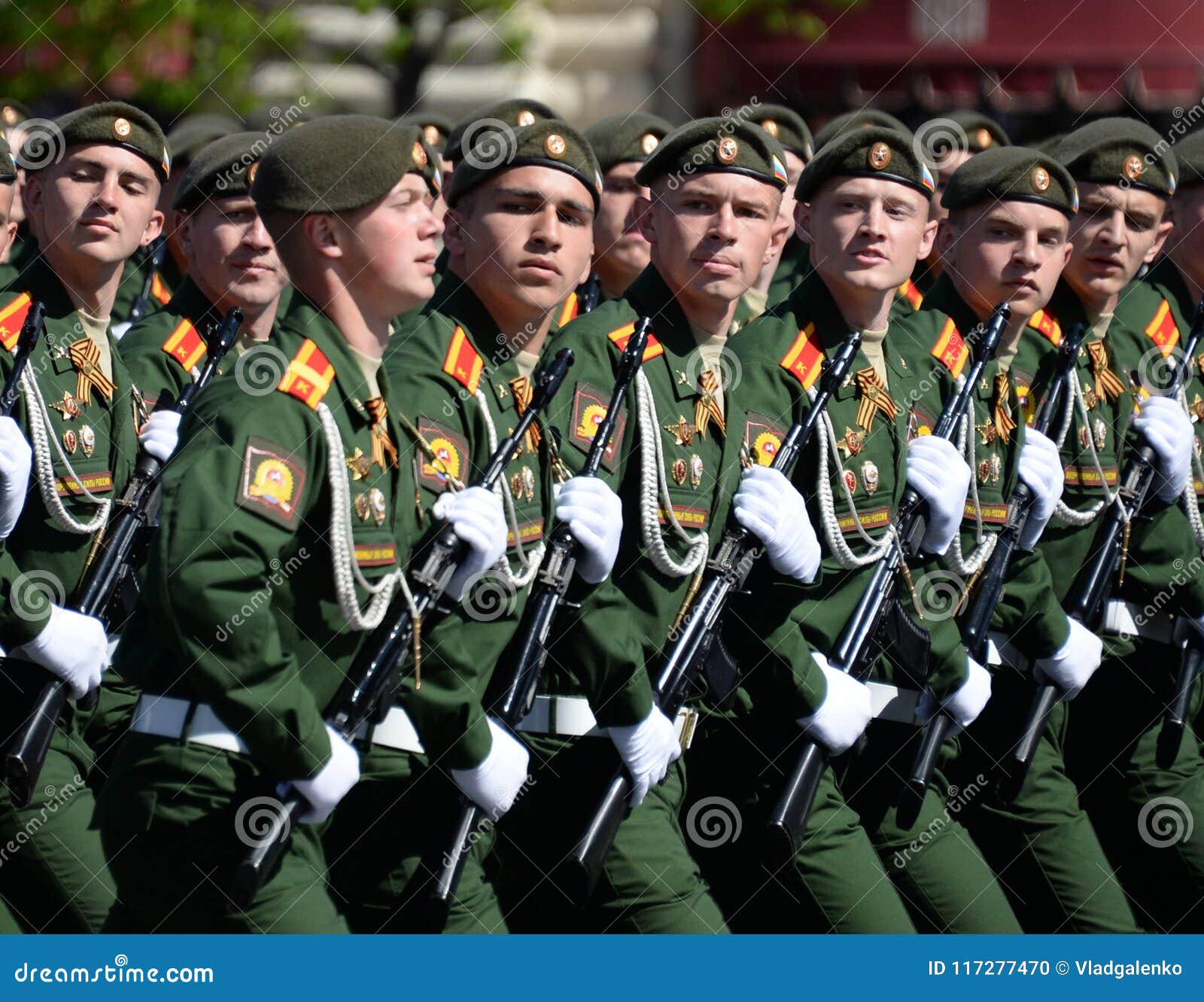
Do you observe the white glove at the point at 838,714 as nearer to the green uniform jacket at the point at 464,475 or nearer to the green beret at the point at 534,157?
the green uniform jacket at the point at 464,475

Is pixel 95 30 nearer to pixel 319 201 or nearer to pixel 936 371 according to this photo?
pixel 936 371

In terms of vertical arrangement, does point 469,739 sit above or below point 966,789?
above

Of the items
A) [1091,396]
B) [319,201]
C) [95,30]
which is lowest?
[95,30]

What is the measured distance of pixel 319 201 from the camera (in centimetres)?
466

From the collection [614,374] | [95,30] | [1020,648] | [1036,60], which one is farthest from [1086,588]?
[1036,60]

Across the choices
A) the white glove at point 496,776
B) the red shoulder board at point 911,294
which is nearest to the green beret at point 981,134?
the red shoulder board at point 911,294

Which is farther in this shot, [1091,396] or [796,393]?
[1091,396]

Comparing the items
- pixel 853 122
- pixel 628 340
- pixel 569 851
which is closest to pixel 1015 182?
pixel 628 340

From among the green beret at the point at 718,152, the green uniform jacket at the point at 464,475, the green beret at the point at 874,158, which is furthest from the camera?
the green beret at the point at 874,158

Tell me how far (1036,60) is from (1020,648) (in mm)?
12655

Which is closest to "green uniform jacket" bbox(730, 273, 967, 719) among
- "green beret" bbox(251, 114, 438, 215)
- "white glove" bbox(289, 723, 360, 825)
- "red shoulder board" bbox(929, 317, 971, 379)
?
"red shoulder board" bbox(929, 317, 971, 379)

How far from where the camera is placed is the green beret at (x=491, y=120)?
5.99 metres

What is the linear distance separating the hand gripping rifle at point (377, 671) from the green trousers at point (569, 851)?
82cm

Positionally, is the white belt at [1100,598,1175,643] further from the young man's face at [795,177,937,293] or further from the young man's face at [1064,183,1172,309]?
the young man's face at [795,177,937,293]
